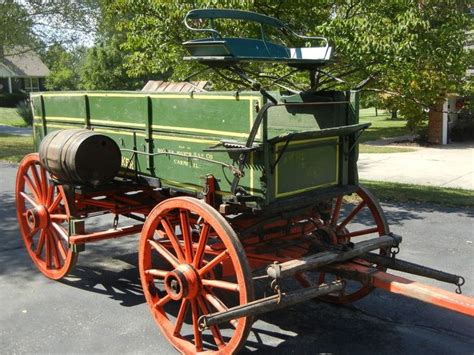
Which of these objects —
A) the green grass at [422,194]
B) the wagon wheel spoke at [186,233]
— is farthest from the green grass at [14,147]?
the wagon wheel spoke at [186,233]

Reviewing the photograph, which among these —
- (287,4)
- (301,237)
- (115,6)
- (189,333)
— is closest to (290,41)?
(287,4)

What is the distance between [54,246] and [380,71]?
4294mm

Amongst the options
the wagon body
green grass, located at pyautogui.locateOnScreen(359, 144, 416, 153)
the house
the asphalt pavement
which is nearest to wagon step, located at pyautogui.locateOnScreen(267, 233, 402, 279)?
the wagon body

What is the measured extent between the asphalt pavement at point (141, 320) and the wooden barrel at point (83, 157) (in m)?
1.07

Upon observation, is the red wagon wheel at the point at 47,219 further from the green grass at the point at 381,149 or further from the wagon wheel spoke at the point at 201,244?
the green grass at the point at 381,149

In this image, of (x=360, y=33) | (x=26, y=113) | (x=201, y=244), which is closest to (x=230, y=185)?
(x=201, y=244)

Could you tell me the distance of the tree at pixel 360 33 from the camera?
20.5 ft

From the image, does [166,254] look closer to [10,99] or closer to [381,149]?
[381,149]

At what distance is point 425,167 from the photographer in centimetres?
1312

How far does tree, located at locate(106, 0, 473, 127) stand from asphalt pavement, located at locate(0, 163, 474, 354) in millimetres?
2298

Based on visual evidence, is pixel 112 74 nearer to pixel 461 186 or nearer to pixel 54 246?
pixel 461 186

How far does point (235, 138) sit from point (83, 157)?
4.11ft

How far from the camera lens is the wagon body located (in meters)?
3.44

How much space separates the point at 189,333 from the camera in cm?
400
